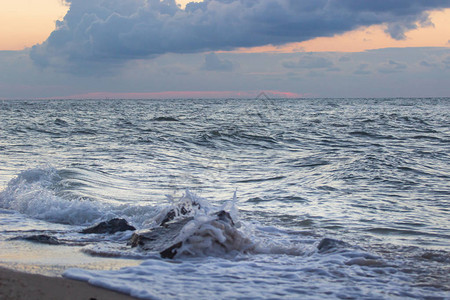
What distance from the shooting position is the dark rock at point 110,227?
5.72m

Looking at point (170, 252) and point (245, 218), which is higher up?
point (170, 252)

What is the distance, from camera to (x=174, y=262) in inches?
173

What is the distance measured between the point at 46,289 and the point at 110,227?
2.40 meters

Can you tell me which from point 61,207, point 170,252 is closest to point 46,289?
point 170,252

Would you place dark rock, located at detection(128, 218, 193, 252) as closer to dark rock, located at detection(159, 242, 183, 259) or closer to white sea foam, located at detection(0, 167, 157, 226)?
dark rock, located at detection(159, 242, 183, 259)

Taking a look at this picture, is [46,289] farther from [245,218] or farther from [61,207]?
[61,207]

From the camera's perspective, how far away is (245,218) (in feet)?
21.8

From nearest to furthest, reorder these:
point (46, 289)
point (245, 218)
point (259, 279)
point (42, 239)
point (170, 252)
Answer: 1. point (46, 289)
2. point (259, 279)
3. point (170, 252)
4. point (42, 239)
5. point (245, 218)

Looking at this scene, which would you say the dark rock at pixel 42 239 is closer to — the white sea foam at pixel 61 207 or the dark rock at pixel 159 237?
the dark rock at pixel 159 237

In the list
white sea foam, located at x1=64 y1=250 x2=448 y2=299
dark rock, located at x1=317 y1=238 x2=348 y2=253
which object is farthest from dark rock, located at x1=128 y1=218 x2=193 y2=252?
dark rock, located at x1=317 y1=238 x2=348 y2=253

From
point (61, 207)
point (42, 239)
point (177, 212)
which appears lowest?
point (61, 207)

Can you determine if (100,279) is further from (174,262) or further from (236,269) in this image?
(236,269)

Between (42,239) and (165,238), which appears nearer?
(165,238)

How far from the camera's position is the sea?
3898 millimetres
